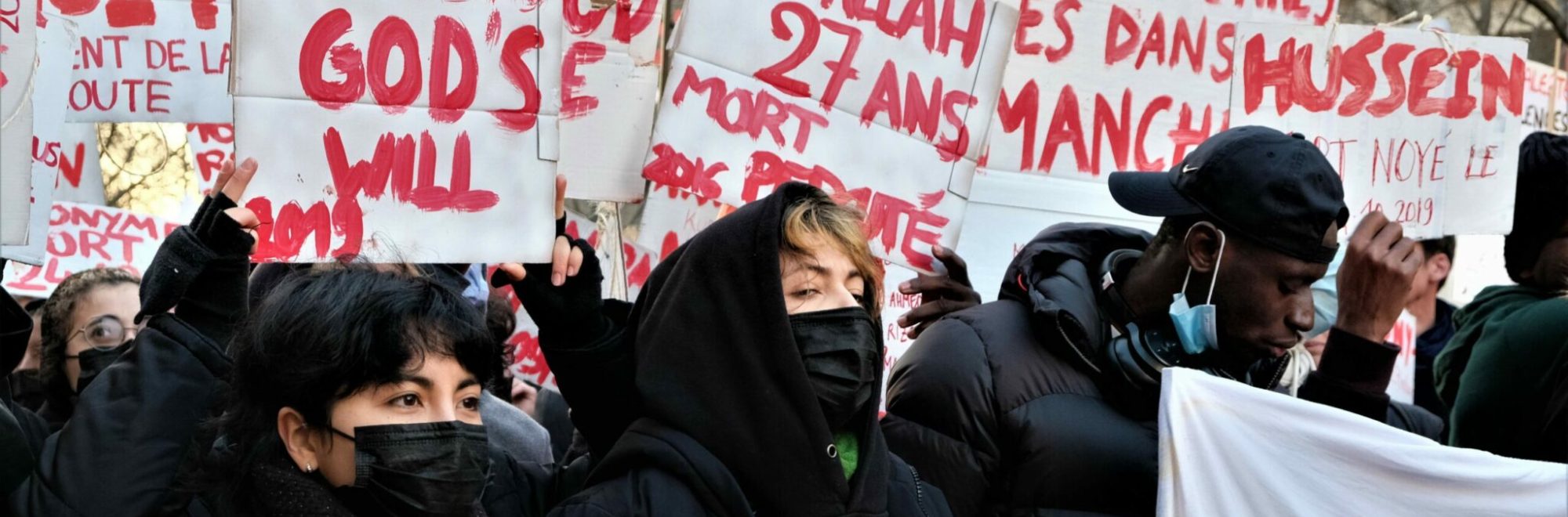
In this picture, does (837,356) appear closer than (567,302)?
Yes

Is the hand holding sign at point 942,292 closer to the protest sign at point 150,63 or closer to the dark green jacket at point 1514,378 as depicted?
the dark green jacket at point 1514,378

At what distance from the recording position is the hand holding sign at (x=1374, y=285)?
332cm

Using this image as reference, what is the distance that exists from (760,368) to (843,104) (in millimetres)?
1226

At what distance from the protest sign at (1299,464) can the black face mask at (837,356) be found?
63cm

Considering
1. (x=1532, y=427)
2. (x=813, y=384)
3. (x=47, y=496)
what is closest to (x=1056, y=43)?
(x=1532, y=427)

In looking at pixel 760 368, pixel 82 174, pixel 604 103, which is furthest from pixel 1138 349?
pixel 82 174

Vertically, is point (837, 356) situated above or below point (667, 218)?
below

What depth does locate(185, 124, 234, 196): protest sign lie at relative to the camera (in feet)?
15.8

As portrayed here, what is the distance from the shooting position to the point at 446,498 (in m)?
2.51

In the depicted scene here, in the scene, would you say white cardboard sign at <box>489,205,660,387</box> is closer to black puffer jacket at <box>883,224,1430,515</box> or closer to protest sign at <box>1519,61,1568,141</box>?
black puffer jacket at <box>883,224,1430,515</box>

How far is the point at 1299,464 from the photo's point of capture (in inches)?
122

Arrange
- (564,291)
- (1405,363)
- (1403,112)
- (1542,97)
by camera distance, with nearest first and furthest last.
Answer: (564,291)
(1403,112)
(1405,363)
(1542,97)

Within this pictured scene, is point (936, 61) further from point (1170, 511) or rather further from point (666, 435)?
point (666, 435)

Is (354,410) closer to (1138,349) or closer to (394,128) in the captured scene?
(394,128)
